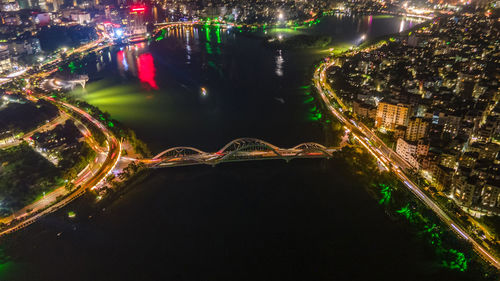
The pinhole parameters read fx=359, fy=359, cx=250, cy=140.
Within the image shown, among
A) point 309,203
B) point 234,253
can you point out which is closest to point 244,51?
point 309,203

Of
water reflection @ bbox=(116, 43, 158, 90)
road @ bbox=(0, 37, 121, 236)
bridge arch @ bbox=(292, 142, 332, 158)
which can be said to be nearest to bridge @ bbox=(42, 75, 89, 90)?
water reflection @ bbox=(116, 43, 158, 90)

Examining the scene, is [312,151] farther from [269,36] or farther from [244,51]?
[269,36]

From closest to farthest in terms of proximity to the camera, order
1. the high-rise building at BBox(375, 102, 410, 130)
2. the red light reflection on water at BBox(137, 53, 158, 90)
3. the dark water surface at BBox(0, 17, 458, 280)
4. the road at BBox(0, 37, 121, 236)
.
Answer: the dark water surface at BBox(0, 17, 458, 280) < the road at BBox(0, 37, 121, 236) < the high-rise building at BBox(375, 102, 410, 130) < the red light reflection on water at BBox(137, 53, 158, 90)

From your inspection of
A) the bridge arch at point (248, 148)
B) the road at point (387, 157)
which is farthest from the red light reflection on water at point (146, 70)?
the road at point (387, 157)

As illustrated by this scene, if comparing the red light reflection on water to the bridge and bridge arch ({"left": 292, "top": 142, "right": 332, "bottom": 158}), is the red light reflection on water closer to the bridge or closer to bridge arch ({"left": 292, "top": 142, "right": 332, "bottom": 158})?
the bridge

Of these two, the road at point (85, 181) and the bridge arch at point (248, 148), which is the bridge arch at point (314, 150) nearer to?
the bridge arch at point (248, 148)

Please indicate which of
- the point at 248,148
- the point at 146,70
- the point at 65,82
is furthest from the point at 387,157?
the point at 65,82
